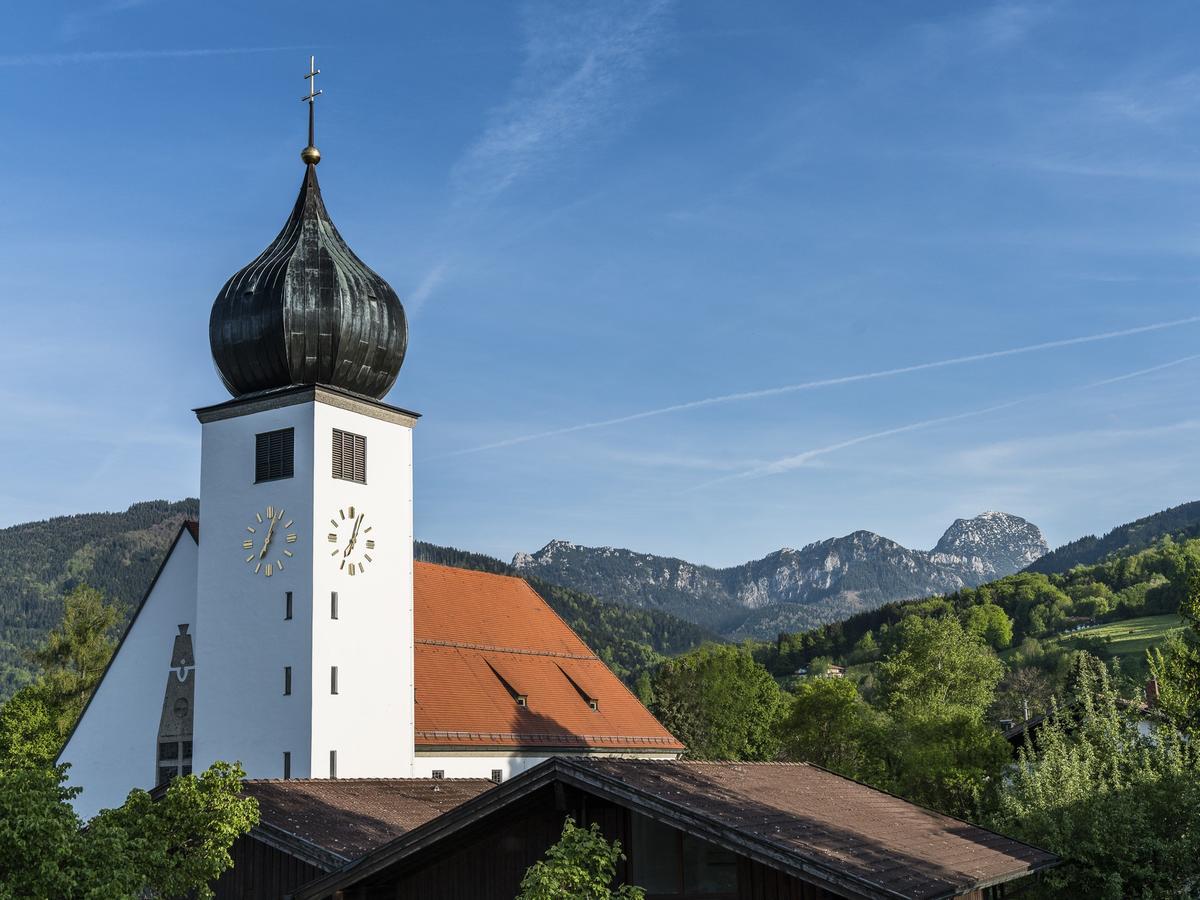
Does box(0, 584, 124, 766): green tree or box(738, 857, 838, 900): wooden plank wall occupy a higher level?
box(0, 584, 124, 766): green tree

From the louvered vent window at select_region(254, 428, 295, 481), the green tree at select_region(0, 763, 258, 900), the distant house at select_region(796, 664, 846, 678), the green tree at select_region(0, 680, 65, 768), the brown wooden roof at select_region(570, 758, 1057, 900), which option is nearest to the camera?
the green tree at select_region(0, 763, 258, 900)

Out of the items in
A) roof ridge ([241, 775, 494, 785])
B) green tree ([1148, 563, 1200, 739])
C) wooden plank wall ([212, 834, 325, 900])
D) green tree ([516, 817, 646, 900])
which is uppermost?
green tree ([1148, 563, 1200, 739])

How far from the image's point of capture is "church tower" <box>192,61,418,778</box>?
1210 inches

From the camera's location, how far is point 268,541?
1239 inches

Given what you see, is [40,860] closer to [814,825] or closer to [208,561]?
[814,825]

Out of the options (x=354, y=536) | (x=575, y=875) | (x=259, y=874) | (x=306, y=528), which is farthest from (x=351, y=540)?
(x=575, y=875)

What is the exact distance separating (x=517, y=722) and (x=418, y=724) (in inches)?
154

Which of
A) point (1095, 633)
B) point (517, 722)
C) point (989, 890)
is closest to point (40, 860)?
point (989, 890)

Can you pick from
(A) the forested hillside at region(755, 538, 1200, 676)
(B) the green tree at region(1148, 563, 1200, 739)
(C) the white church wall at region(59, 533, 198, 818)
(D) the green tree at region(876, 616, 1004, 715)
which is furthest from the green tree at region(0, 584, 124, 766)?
(A) the forested hillside at region(755, 538, 1200, 676)

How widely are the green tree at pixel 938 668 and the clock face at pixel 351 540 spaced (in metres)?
36.5

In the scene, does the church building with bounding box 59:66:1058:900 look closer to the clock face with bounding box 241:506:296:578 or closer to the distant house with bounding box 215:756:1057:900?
the clock face with bounding box 241:506:296:578

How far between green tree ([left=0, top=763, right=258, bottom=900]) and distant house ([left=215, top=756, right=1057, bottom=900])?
1.32 metres

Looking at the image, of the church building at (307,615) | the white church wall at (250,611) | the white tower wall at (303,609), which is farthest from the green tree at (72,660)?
the white tower wall at (303,609)

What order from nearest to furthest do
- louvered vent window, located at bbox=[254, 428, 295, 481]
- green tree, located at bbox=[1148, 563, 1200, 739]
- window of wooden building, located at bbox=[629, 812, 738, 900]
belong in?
window of wooden building, located at bbox=[629, 812, 738, 900] < green tree, located at bbox=[1148, 563, 1200, 739] < louvered vent window, located at bbox=[254, 428, 295, 481]
